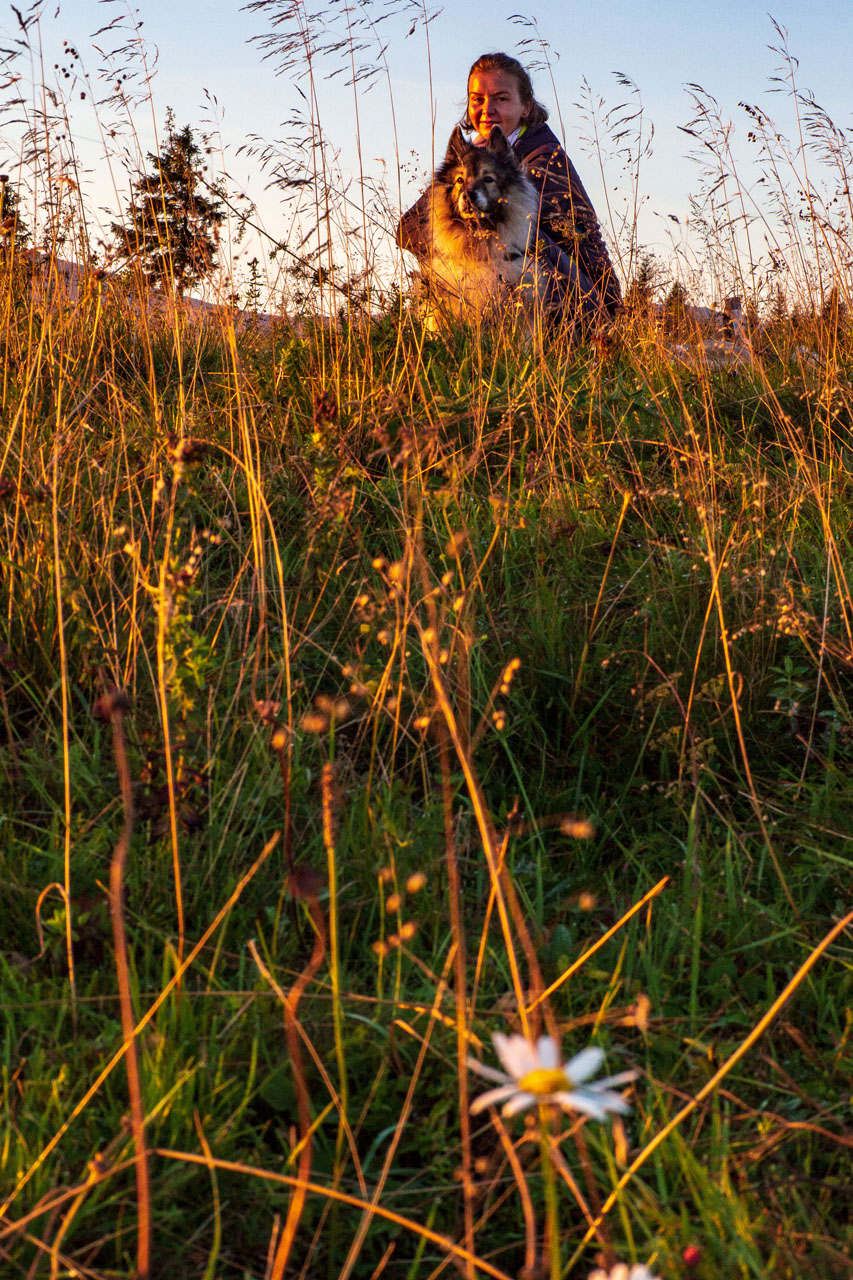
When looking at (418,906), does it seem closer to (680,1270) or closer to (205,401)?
(680,1270)

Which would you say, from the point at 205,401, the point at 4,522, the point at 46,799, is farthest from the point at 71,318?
the point at 46,799

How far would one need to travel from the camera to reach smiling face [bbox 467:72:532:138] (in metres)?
5.22

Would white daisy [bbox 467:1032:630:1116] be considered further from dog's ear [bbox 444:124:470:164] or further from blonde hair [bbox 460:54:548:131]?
blonde hair [bbox 460:54:548:131]

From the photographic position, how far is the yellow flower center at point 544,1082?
1.90 ft

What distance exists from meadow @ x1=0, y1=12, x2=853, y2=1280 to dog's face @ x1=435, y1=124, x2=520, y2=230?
2436 millimetres

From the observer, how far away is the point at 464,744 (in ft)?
5.85

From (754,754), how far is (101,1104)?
1330 mm

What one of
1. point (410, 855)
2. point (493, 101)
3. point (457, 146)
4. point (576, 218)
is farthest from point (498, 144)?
point (410, 855)

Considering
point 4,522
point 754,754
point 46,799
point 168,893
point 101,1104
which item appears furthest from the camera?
point 4,522

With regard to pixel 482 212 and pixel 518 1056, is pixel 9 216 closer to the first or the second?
pixel 482 212

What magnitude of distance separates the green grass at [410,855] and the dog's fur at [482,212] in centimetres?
214

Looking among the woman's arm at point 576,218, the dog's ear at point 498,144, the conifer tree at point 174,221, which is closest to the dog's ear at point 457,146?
the dog's ear at point 498,144

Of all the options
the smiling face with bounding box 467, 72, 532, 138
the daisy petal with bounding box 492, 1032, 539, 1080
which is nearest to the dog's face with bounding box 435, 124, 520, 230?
the smiling face with bounding box 467, 72, 532, 138

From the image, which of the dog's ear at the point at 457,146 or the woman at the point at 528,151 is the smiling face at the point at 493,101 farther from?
the dog's ear at the point at 457,146
